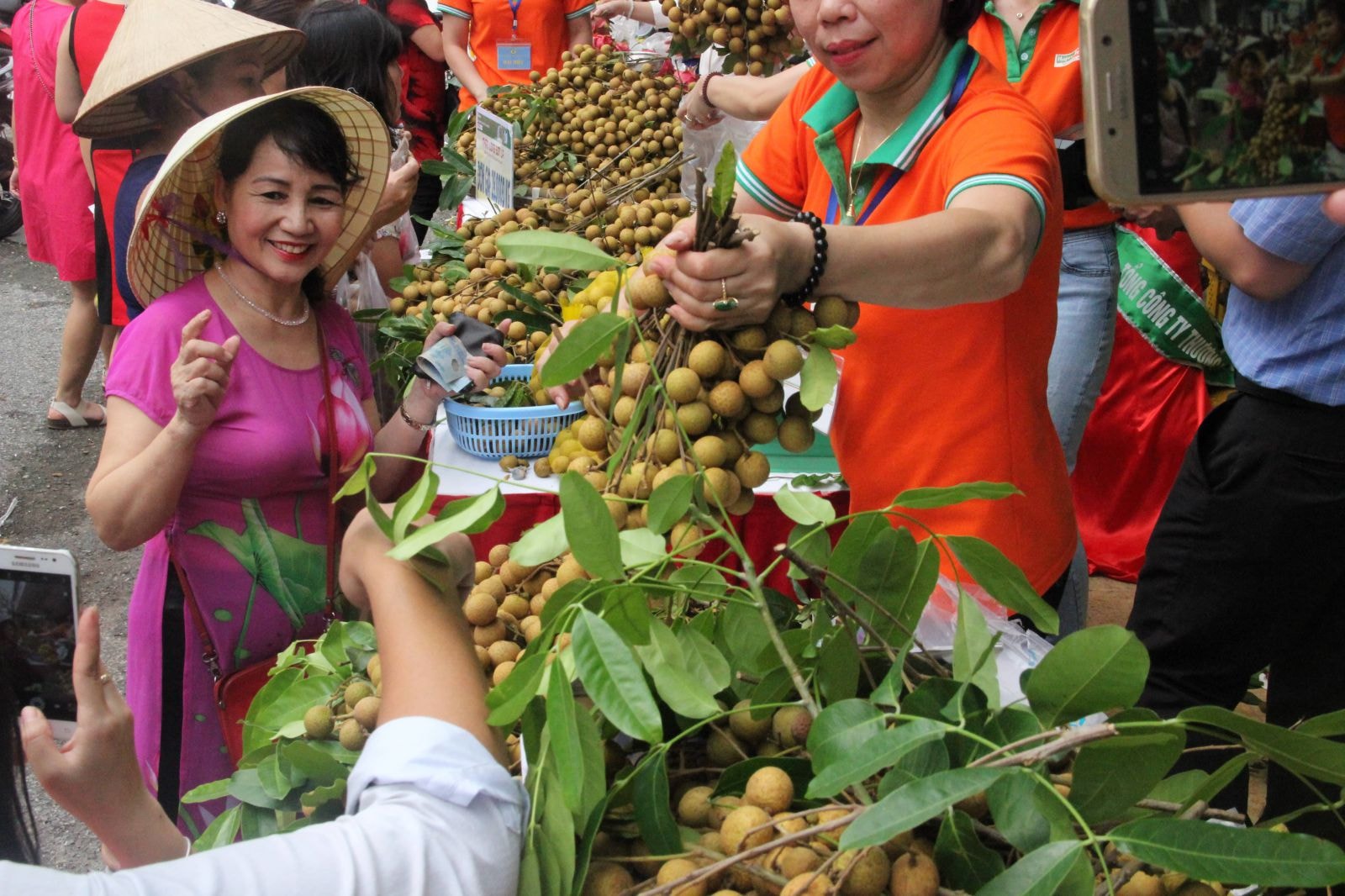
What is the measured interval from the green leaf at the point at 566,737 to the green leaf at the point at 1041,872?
284mm

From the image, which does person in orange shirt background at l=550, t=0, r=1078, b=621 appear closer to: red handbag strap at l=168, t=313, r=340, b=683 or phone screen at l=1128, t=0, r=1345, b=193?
phone screen at l=1128, t=0, r=1345, b=193

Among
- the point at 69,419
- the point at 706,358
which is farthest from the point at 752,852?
the point at 69,419

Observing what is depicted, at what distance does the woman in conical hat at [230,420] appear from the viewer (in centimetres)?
167

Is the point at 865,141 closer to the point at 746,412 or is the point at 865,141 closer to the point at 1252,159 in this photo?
the point at 746,412

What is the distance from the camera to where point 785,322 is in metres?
1.07

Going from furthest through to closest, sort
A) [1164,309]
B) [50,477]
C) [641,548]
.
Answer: [50,477]
[1164,309]
[641,548]

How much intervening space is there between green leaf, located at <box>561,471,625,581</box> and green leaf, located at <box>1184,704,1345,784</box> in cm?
42

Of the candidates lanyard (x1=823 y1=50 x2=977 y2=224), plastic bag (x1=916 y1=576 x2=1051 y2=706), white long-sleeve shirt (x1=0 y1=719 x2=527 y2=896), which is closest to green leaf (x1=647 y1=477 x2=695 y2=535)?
white long-sleeve shirt (x1=0 y1=719 x2=527 y2=896)

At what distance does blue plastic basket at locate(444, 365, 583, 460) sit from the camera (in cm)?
207

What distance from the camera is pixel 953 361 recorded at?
4.83ft

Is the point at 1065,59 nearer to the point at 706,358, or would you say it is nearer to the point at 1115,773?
the point at 706,358

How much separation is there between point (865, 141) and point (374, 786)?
1114mm

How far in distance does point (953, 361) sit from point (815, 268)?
467 millimetres

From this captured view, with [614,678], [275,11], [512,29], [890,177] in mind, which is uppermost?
[512,29]
